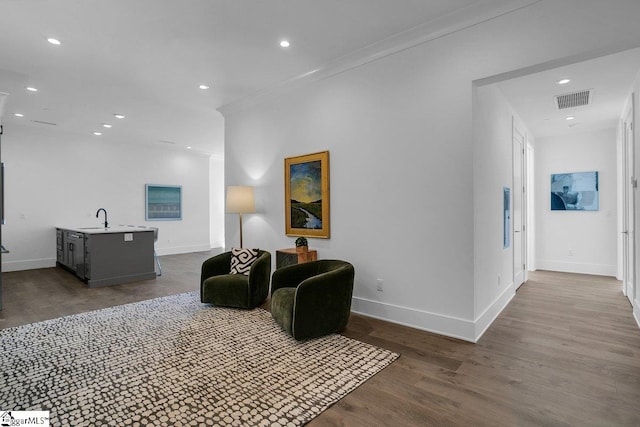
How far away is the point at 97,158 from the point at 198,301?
18.5 feet

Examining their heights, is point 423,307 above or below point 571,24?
below

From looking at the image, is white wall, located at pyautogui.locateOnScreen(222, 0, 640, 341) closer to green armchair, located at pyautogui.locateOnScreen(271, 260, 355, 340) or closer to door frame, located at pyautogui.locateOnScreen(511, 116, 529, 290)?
green armchair, located at pyautogui.locateOnScreen(271, 260, 355, 340)

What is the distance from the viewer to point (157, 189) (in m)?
8.96

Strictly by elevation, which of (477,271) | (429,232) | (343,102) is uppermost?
(343,102)

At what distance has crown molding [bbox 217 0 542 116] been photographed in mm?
2822

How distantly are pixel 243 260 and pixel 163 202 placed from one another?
5817 millimetres

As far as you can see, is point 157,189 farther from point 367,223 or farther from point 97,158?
point 367,223

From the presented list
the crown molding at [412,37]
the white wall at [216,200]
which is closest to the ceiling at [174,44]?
the crown molding at [412,37]

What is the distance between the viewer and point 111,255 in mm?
5621

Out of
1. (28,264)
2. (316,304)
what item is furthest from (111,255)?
(316,304)

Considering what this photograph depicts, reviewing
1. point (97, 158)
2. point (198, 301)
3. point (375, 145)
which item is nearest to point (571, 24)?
point (375, 145)

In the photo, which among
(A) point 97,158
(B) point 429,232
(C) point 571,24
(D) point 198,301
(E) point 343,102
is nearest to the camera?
(C) point 571,24

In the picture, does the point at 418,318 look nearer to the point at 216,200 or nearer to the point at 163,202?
the point at 163,202

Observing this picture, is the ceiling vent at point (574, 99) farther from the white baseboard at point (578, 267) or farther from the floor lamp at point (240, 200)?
the floor lamp at point (240, 200)
